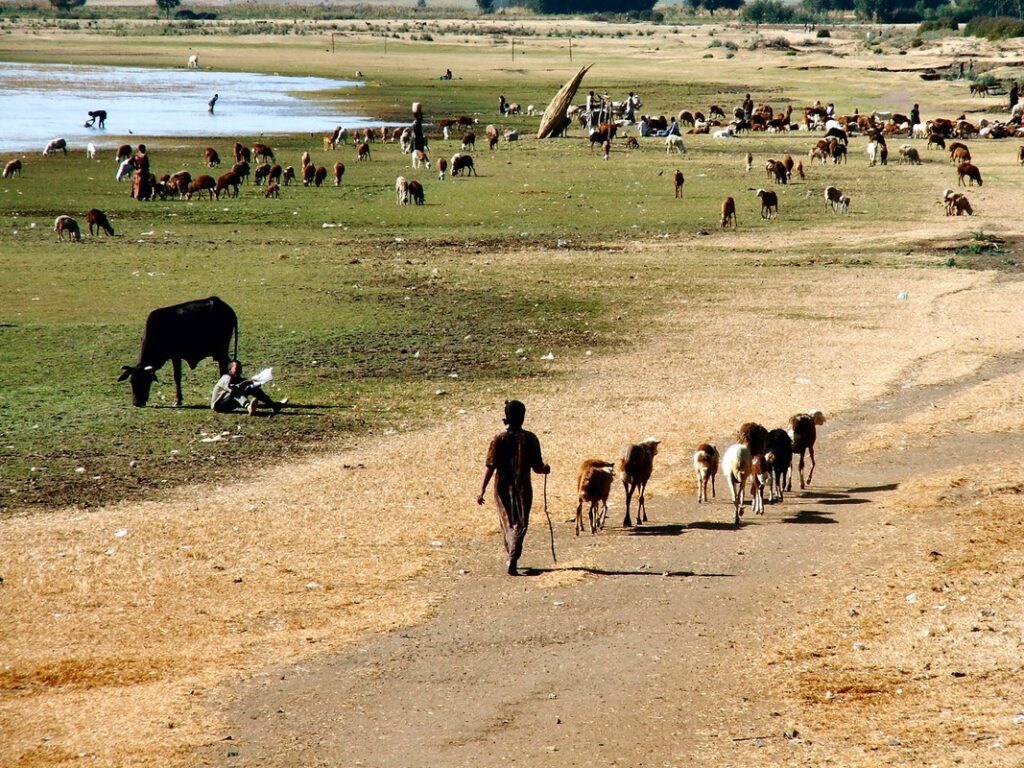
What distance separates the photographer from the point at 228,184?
3681cm

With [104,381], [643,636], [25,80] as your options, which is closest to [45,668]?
[643,636]

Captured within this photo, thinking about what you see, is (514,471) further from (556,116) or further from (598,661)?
(556,116)

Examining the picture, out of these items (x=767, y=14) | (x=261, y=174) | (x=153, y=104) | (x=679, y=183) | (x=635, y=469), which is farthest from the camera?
(x=767, y=14)

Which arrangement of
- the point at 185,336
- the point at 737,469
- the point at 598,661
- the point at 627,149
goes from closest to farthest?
the point at 598,661
the point at 737,469
the point at 185,336
the point at 627,149

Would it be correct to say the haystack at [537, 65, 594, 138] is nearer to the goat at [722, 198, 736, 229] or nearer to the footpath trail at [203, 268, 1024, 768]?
the goat at [722, 198, 736, 229]

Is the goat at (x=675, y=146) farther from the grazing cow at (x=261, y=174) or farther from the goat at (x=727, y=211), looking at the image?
the goat at (x=727, y=211)

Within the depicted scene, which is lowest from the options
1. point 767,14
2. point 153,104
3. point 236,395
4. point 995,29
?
point 236,395

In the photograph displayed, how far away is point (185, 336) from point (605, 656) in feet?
32.8

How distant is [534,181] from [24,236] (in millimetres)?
15226

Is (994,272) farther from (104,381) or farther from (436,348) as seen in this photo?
(104,381)

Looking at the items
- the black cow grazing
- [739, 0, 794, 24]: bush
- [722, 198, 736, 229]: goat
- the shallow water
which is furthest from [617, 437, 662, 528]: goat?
[739, 0, 794, 24]: bush

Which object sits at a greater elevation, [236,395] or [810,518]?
[236,395]

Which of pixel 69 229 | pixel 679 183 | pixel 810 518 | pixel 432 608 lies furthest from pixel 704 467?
pixel 679 183

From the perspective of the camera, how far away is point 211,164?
42000 mm
